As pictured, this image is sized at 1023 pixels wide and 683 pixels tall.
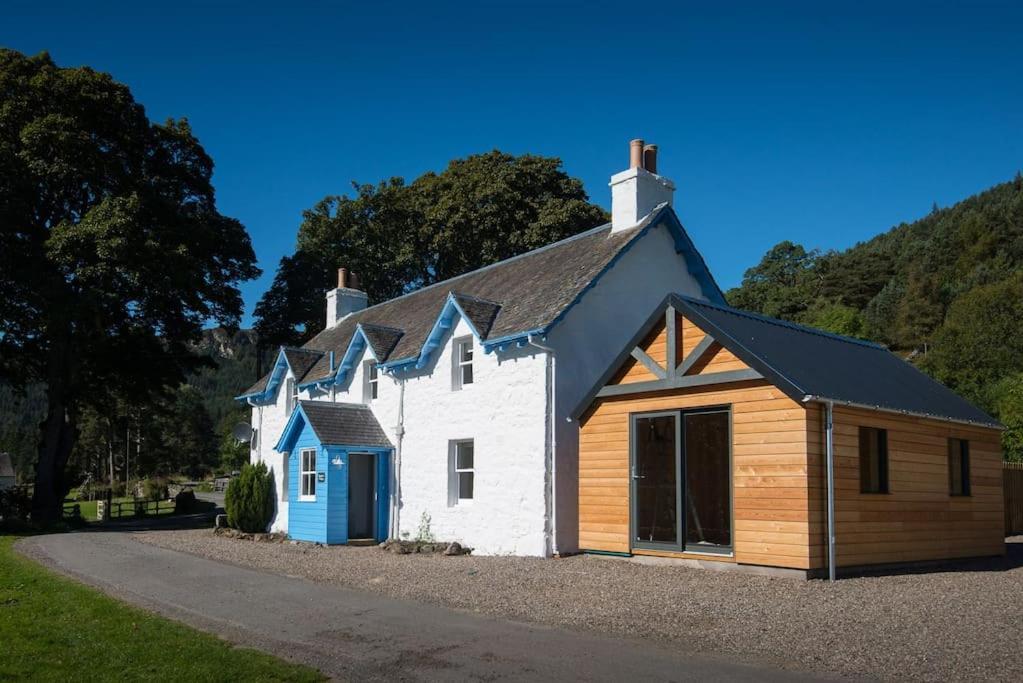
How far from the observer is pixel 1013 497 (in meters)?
24.6

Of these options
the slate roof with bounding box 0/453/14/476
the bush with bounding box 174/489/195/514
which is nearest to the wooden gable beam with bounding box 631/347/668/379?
the bush with bounding box 174/489/195/514

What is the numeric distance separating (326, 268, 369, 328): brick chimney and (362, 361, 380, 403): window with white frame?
9362mm

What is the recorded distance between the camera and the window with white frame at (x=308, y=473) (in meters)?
24.1

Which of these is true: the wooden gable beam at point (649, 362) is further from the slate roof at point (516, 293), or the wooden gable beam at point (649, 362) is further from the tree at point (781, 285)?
the tree at point (781, 285)

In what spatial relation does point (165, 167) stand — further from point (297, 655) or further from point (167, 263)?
point (297, 655)

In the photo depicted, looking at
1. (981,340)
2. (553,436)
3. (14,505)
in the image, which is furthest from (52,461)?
(981,340)

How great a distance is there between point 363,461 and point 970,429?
15.4m

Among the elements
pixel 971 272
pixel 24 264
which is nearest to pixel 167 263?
pixel 24 264

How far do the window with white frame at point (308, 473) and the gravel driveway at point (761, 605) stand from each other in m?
5.83

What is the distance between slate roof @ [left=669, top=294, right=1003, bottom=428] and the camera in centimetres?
1430

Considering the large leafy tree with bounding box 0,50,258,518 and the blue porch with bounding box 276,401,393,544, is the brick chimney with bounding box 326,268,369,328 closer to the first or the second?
the large leafy tree with bounding box 0,50,258,518

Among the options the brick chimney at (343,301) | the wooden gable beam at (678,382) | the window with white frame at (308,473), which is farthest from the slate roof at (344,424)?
the brick chimney at (343,301)

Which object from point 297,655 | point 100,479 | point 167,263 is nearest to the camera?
point 297,655

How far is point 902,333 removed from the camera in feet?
203
